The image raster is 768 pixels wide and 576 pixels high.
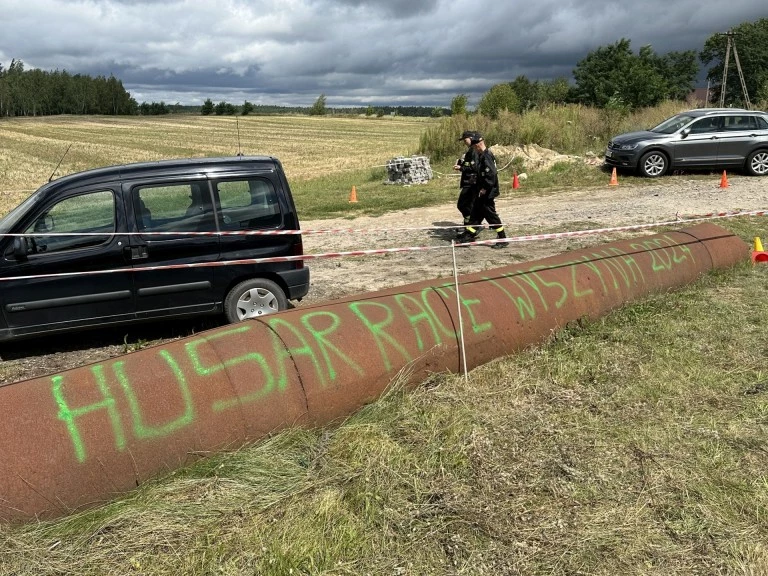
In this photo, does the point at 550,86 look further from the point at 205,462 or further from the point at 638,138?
the point at 205,462

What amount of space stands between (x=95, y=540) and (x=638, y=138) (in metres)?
16.3

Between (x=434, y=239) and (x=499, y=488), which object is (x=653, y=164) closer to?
(x=434, y=239)

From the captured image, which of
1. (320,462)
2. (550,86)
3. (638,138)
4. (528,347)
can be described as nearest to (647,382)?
(528,347)

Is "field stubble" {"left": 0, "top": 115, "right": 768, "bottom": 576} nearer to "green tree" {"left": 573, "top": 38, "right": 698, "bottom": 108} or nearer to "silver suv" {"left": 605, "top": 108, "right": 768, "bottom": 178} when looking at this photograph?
"silver suv" {"left": 605, "top": 108, "right": 768, "bottom": 178}

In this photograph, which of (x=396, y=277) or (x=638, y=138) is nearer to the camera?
(x=396, y=277)

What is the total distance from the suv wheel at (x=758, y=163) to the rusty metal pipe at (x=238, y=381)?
1389 cm

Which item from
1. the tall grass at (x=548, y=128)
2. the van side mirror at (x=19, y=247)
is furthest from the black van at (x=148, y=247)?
the tall grass at (x=548, y=128)

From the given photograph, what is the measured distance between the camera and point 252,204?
5777mm

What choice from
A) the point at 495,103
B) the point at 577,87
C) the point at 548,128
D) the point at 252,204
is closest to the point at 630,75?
the point at 577,87

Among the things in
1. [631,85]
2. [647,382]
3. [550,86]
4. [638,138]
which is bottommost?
[647,382]

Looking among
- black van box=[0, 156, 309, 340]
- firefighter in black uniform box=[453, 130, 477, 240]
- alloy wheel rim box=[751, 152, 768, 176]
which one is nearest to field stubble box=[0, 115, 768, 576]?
black van box=[0, 156, 309, 340]

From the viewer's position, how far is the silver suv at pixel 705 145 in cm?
1584

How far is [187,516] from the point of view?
2938 mm

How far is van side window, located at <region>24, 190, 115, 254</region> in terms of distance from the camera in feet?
17.0
